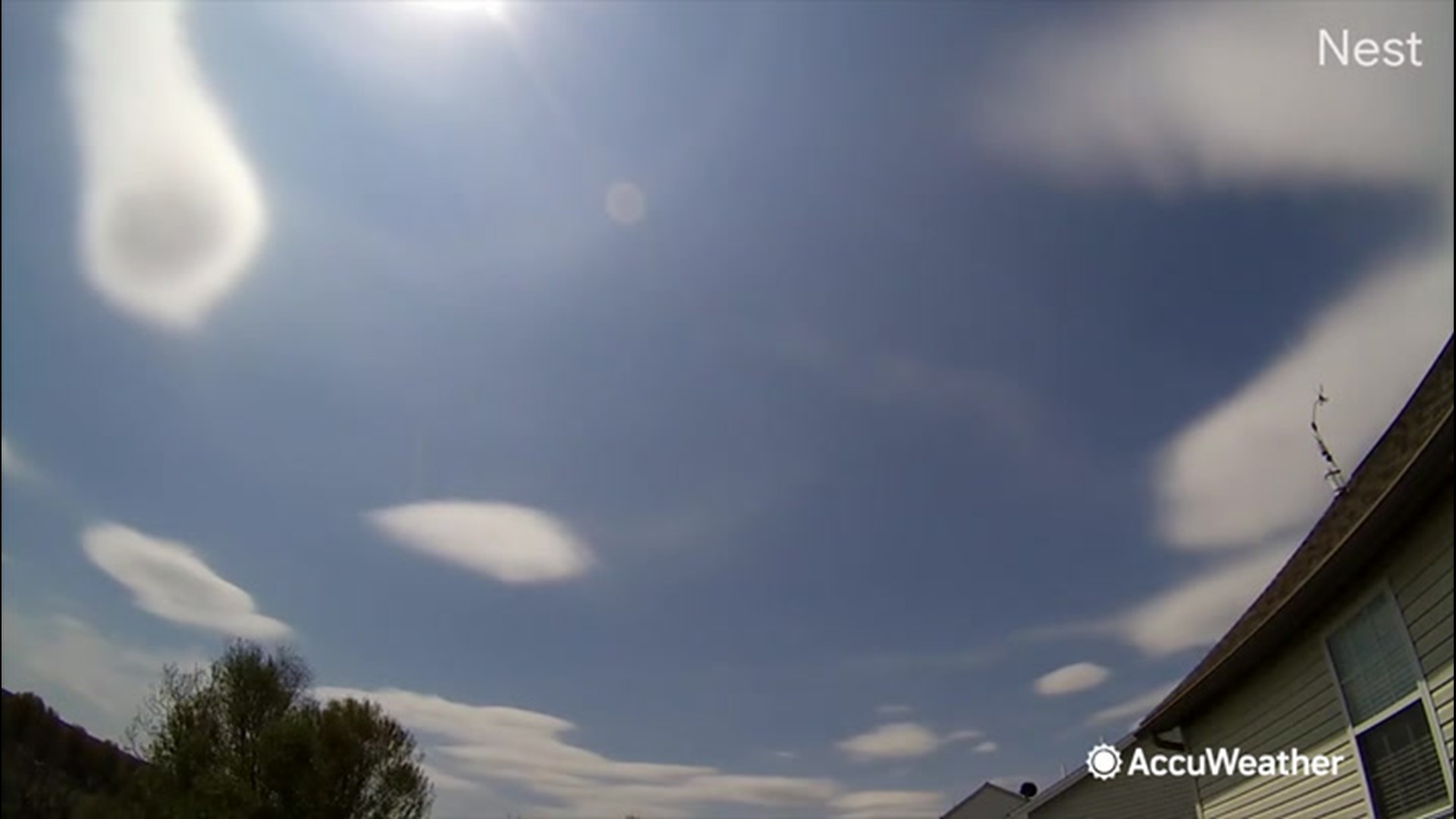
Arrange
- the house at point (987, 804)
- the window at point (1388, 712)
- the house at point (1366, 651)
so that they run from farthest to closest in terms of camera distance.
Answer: the house at point (987, 804)
the window at point (1388, 712)
the house at point (1366, 651)

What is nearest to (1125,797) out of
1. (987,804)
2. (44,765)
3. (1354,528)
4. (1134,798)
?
(1134,798)

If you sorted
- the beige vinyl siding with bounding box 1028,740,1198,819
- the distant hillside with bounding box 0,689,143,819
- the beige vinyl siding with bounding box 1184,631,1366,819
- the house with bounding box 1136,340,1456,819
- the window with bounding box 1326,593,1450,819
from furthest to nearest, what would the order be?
the beige vinyl siding with bounding box 1028,740,1198,819 < the beige vinyl siding with bounding box 1184,631,1366,819 < the window with bounding box 1326,593,1450,819 < the house with bounding box 1136,340,1456,819 < the distant hillside with bounding box 0,689,143,819

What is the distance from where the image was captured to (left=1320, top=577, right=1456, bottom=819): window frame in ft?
22.0

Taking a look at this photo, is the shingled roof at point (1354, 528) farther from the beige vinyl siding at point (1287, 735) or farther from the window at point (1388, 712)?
the window at point (1388, 712)

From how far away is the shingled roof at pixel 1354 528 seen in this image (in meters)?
6.06

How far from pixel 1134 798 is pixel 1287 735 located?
14684 mm

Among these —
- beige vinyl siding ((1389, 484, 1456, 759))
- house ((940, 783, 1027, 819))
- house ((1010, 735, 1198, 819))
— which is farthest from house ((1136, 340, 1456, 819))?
house ((940, 783, 1027, 819))

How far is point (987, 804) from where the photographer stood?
102 feet

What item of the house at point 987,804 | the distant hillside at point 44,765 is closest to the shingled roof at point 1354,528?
the distant hillside at point 44,765

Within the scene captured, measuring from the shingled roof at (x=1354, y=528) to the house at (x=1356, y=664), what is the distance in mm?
18

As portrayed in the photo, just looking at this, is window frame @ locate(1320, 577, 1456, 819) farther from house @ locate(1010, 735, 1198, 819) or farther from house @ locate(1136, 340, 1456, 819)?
house @ locate(1010, 735, 1198, 819)

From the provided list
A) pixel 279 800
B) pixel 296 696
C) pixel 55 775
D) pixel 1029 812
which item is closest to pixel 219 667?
pixel 296 696

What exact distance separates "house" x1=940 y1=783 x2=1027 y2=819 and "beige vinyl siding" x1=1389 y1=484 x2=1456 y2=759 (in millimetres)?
27847

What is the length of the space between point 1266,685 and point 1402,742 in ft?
6.78
